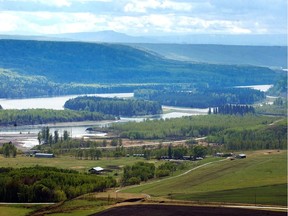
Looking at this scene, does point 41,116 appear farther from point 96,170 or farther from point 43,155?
point 96,170

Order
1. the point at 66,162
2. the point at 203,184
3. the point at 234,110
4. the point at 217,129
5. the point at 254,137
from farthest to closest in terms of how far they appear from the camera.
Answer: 1. the point at 234,110
2. the point at 217,129
3. the point at 254,137
4. the point at 66,162
5. the point at 203,184

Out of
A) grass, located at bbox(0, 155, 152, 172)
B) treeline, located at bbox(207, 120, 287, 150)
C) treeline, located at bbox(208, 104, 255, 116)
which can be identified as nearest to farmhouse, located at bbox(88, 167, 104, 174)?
grass, located at bbox(0, 155, 152, 172)

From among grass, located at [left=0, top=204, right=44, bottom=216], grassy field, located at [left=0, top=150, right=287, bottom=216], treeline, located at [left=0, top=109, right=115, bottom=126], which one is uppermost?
treeline, located at [left=0, top=109, right=115, bottom=126]

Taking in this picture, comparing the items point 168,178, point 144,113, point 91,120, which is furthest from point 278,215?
point 144,113

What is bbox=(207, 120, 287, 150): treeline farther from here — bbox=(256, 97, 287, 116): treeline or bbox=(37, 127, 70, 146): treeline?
bbox=(256, 97, 287, 116): treeline

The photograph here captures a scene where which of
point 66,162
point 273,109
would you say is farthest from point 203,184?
point 273,109

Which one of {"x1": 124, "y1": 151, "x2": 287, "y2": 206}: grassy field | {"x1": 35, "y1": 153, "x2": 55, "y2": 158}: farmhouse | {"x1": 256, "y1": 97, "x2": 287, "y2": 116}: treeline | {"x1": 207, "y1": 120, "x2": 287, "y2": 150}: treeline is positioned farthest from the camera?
{"x1": 256, "y1": 97, "x2": 287, "y2": 116}: treeline

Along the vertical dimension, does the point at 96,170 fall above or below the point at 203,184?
above

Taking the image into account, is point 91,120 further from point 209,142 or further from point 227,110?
point 209,142
